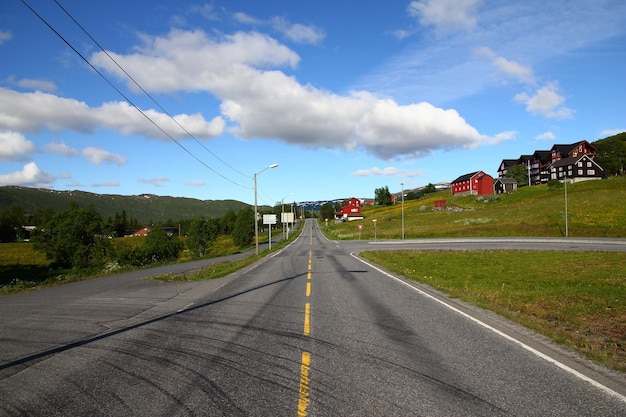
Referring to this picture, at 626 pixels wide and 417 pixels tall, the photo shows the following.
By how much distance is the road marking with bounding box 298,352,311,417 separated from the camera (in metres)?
4.60

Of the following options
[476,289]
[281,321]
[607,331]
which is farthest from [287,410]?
[476,289]

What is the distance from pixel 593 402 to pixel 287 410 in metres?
3.71

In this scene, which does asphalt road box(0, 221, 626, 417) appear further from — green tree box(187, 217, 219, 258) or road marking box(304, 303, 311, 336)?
green tree box(187, 217, 219, 258)

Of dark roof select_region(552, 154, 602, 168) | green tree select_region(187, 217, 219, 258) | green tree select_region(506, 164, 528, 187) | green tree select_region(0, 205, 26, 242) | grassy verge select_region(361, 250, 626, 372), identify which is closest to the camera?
grassy verge select_region(361, 250, 626, 372)

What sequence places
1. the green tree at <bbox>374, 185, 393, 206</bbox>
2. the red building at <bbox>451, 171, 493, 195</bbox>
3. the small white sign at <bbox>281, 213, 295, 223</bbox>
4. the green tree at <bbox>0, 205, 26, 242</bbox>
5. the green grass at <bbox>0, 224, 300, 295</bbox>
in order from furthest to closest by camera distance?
the green tree at <bbox>374, 185, 393, 206</bbox>
the green tree at <bbox>0, 205, 26, 242</bbox>
the red building at <bbox>451, 171, 493, 195</bbox>
the small white sign at <bbox>281, 213, 295, 223</bbox>
the green grass at <bbox>0, 224, 300, 295</bbox>

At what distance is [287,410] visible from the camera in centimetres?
459

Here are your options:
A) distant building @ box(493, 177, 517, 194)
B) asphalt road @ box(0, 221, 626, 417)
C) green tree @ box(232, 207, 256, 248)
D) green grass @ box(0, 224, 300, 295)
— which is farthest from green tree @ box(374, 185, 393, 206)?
asphalt road @ box(0, 221, 626, 417)

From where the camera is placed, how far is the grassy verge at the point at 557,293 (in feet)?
26.8

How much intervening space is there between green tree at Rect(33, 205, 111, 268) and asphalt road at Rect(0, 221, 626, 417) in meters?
52.0

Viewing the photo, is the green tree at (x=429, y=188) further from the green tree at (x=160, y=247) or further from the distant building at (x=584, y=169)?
the green tree at (x=160, y=247)

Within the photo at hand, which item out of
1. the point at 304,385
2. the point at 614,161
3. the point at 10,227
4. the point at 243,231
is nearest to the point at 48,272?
the point at 243,231

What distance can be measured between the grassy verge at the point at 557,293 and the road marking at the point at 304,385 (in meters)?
4.85

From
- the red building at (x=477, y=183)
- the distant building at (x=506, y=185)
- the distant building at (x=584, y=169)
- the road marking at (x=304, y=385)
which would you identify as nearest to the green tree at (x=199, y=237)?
the road marking at (x=304, y=385)

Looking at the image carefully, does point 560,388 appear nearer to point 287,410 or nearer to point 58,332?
point 287,410
